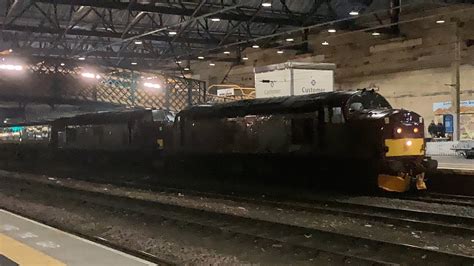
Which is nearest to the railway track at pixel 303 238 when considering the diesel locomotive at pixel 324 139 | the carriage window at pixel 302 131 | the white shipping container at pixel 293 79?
the diesel locomotive at pixel 324 139

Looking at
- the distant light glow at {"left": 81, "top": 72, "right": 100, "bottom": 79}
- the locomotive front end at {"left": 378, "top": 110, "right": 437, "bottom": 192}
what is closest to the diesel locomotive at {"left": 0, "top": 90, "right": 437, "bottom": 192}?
the locomotive front end at {"left": 378, "top": 110, "right": 437, "bottom": 192}

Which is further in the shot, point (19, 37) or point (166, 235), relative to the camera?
point (19, 37)

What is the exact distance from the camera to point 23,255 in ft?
19.3

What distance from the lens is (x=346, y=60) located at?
99.6 feet

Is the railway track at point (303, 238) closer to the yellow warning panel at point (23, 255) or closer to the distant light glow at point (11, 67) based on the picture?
the yellow warning panel at point (23, 255)

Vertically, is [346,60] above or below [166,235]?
above

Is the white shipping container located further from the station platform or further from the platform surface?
the station platform

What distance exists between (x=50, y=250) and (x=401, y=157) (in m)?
7.42

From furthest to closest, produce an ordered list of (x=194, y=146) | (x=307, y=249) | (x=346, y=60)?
1. (x=346, y=60)
2. (x=194, y=146)
3. (x=307, y=249)

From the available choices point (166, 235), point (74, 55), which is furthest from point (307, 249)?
point (74, 55)

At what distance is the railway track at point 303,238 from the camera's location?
6520 millimetres

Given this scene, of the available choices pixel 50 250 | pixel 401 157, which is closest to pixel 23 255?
pixel 50 250

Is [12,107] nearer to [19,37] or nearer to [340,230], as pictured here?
[19,37]

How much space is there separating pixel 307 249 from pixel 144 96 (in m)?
27.4
